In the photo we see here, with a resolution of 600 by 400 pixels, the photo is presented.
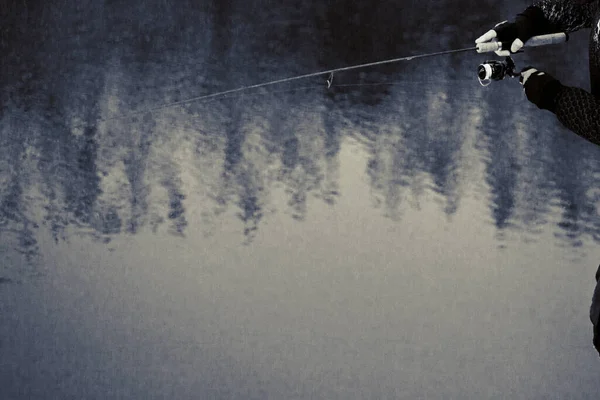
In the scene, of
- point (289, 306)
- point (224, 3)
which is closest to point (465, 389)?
point (289, 306)

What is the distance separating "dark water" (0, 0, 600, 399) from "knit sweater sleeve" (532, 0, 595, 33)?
132 centimetres

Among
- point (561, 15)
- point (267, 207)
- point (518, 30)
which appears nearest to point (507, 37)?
point (518, 30)

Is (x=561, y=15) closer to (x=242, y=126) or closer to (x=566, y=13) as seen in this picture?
(x=566, y=13)

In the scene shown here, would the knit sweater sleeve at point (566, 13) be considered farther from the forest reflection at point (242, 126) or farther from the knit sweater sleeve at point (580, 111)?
the forest reflection at point (242, 126)

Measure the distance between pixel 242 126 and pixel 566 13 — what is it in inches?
72.2

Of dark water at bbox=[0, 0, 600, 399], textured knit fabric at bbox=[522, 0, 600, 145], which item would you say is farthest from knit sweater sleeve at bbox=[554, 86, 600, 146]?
dark water at bbox=[0, 0, 600, 399]

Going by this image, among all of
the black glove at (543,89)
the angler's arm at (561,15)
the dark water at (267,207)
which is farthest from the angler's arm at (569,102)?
the dark water at (267,207)

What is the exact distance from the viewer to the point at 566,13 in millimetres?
1773

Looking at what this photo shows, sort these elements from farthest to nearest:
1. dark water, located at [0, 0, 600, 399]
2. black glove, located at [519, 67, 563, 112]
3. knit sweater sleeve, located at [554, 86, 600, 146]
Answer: dark water, located at [0, 0, 600, 399] < black glove, located at [519, 67, 563, 112] < knit sweater sleeve, located at [554, 86, 600, 146]

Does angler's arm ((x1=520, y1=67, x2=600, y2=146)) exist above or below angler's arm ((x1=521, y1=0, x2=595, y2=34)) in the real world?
below

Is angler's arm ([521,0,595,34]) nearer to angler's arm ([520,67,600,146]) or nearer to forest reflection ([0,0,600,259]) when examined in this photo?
angler's arm ([520,67,600,146])

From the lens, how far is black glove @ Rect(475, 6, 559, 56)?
1.76 metres

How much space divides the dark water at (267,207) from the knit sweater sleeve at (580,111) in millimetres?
1333

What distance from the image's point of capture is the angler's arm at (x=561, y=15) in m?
1.75
